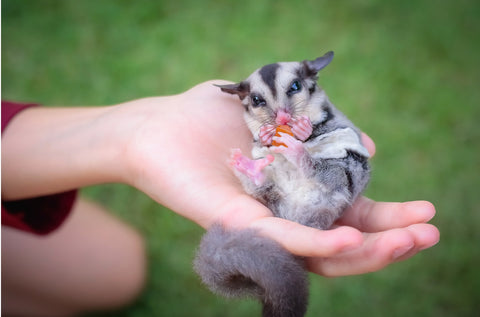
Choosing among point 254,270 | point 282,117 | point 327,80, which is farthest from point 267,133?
point 327,80

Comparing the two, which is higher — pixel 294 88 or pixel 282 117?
pixel 294 88

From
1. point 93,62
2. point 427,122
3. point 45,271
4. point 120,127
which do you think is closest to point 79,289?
Answer: point 45,271

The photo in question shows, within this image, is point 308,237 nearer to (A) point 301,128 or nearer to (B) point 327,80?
(A) point 301,128

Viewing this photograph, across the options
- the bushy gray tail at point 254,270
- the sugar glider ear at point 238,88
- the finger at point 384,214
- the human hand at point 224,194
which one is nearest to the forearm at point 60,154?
the human hand at point 224,194

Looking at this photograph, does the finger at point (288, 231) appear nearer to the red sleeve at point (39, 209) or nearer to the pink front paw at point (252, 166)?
the pink front paw at point (252, 166)

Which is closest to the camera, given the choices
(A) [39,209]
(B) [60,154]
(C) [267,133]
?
(C) [267,133]

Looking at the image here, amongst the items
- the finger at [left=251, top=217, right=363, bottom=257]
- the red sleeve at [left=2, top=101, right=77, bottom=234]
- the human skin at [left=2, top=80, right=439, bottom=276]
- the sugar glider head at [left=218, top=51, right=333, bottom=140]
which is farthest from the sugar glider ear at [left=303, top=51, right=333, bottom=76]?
the red sleeve at [left=2, top=101, right=77, bottom=234]
